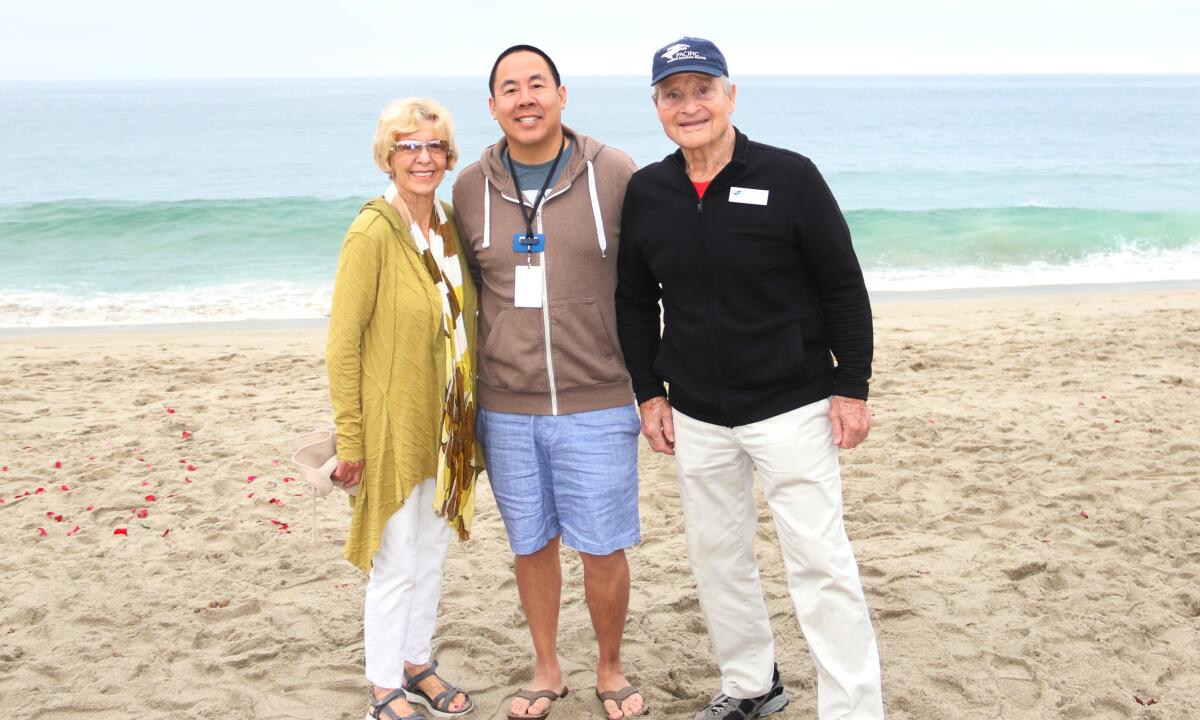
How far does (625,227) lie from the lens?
3029mm

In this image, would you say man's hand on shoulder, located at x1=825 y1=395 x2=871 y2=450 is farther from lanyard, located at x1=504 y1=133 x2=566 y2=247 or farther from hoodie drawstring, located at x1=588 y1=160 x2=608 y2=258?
lanyard, located at x1=504 y1=133 x2=566 y2=247

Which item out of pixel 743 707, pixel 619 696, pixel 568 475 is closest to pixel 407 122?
pixel 568 475

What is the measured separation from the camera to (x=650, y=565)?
451 cm

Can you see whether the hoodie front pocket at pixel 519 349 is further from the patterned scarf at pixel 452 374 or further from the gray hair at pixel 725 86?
the gray hair at pixel 725 86

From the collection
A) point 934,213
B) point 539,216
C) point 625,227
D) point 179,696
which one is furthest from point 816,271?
point 934,213

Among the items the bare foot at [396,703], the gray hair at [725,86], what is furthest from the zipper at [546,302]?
the bare foot at [396,703]

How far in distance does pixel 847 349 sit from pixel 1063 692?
4.72ft

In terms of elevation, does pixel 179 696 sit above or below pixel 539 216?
below

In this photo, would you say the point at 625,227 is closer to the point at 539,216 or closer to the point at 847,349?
the point at 539,216

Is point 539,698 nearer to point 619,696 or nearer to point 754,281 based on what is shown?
point 619,696

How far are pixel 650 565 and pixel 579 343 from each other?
172 cm

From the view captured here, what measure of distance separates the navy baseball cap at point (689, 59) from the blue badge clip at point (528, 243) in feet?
1.80

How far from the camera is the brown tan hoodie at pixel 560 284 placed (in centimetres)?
306

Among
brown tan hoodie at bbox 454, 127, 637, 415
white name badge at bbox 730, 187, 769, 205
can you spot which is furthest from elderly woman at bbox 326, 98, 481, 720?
white name badge at bbox 730, 187, 769, 205
